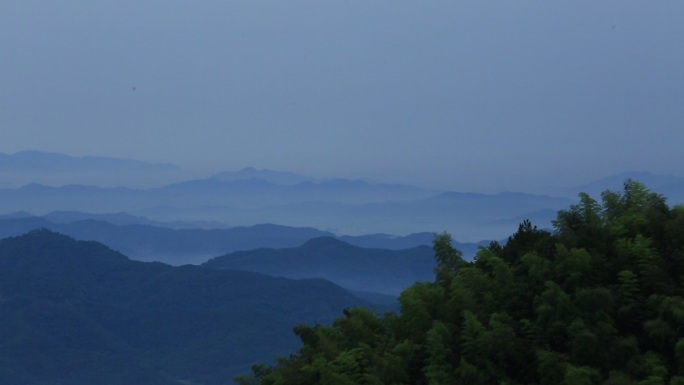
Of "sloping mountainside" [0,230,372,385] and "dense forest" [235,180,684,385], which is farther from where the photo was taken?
"sloping mountainside" [0,230,372,385]

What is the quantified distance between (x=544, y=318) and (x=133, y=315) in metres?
158

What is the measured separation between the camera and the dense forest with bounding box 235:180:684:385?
12.1 metres

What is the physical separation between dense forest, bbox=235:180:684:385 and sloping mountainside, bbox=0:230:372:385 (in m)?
116

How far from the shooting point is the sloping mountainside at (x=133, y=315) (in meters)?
134

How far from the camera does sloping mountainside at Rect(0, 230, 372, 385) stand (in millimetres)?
134125

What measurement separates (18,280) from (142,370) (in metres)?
36.6

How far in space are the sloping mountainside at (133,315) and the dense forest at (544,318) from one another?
11598cm

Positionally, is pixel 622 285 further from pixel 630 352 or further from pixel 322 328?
pixel 322 328

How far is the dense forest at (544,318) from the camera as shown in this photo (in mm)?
12102

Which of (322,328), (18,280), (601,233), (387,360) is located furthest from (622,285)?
(18,280)

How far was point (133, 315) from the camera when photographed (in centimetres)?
16575

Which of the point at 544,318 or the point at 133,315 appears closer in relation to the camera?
the point at 544,318

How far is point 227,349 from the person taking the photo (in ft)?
465

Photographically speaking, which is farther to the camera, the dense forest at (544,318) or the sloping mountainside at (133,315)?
the sloping mountainside at (133,315)
